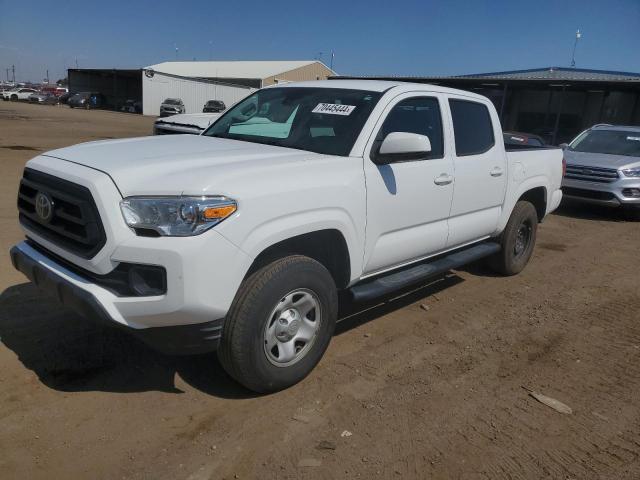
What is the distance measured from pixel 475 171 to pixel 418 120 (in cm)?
83

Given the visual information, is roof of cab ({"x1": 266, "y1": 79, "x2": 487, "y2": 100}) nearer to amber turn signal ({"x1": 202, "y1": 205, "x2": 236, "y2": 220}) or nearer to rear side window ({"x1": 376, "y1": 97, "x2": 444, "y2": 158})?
rear side window ({"x1": 376, "y1": 97, "x2": 444, "y2": 158})

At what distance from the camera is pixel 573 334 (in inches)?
179

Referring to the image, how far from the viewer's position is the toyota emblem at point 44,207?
3.04m

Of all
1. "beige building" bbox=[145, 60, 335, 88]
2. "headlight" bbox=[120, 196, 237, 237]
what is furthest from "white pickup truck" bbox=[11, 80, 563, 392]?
"beige building" bbox=[145, 60, 335, 88]

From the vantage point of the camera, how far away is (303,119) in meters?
4.02

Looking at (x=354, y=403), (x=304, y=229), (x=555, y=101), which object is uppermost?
(x=555, y=101)

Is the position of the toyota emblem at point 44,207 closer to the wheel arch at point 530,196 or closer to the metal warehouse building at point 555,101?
the wheel arch at point 530,196

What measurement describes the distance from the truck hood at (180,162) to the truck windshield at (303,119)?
21 cm

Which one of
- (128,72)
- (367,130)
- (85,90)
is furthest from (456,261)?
(85,90)

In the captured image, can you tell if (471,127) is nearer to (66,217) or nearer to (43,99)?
(66,217)

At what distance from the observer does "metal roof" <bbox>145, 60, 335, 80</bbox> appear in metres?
64.6

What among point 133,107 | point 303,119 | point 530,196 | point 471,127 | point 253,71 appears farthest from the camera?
point 253,71

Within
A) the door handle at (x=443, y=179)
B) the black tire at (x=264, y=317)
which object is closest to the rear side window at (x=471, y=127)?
the door handle at (x=443, y=179)

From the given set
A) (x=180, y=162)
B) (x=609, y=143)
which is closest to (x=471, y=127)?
(x=180, y=162)
